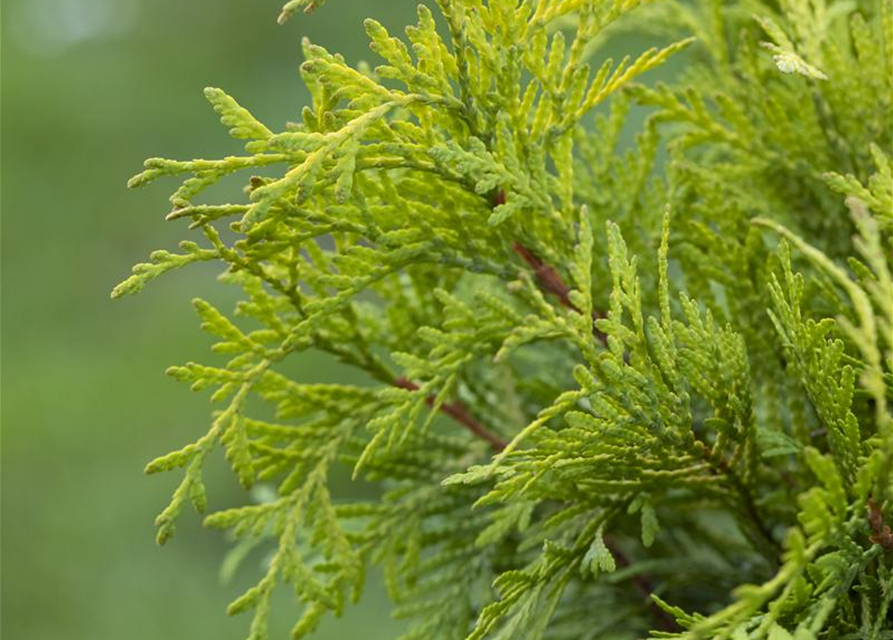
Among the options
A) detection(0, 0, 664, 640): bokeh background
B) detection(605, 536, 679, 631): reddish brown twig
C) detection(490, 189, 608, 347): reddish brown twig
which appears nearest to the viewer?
detection(490, 189, 608, 347): reddish brown twig

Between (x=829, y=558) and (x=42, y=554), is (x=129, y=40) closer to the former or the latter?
(x=42, y=554)

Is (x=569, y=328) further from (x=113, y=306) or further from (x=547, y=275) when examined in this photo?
(x=113, y=306)

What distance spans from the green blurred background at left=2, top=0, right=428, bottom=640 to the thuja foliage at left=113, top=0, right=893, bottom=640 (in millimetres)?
3473

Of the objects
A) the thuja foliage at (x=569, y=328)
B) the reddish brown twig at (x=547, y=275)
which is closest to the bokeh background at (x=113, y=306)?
the thuja foliage at (x=569, y=328)

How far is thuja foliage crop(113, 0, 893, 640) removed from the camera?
44.9 inches

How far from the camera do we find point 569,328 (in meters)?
1.20

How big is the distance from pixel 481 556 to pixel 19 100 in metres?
7.47

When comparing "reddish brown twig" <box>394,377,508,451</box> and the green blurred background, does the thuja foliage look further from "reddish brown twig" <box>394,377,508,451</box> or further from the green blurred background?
the green blurred background

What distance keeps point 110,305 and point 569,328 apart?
6.32 metres

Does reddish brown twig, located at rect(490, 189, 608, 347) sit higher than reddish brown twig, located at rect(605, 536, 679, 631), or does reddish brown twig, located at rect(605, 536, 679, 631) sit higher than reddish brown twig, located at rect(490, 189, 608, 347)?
reddish brown twig, located at rect(490, 189, 608, 347)

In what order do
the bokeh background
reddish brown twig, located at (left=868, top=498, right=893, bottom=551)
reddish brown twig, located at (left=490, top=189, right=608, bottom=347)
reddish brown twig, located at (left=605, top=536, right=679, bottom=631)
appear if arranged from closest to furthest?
reddish brown twig, located at (left=868, top=498, right=893, bottom=551)
reddish brown twig, located at (left=490, top=189, right=608, bottom=347)
reddish brown twig, located at (left=605, top=536, right=679, bottom=631)
the bokeh background

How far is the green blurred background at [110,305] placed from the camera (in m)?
5.62

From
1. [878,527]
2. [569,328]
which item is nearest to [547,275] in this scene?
[569,328]

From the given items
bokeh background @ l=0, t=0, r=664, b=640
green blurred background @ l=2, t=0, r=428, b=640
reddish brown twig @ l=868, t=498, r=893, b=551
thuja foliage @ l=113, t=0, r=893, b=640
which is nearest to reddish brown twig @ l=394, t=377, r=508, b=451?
thuja foliage @ l=113, t=0, r=893, b=640
